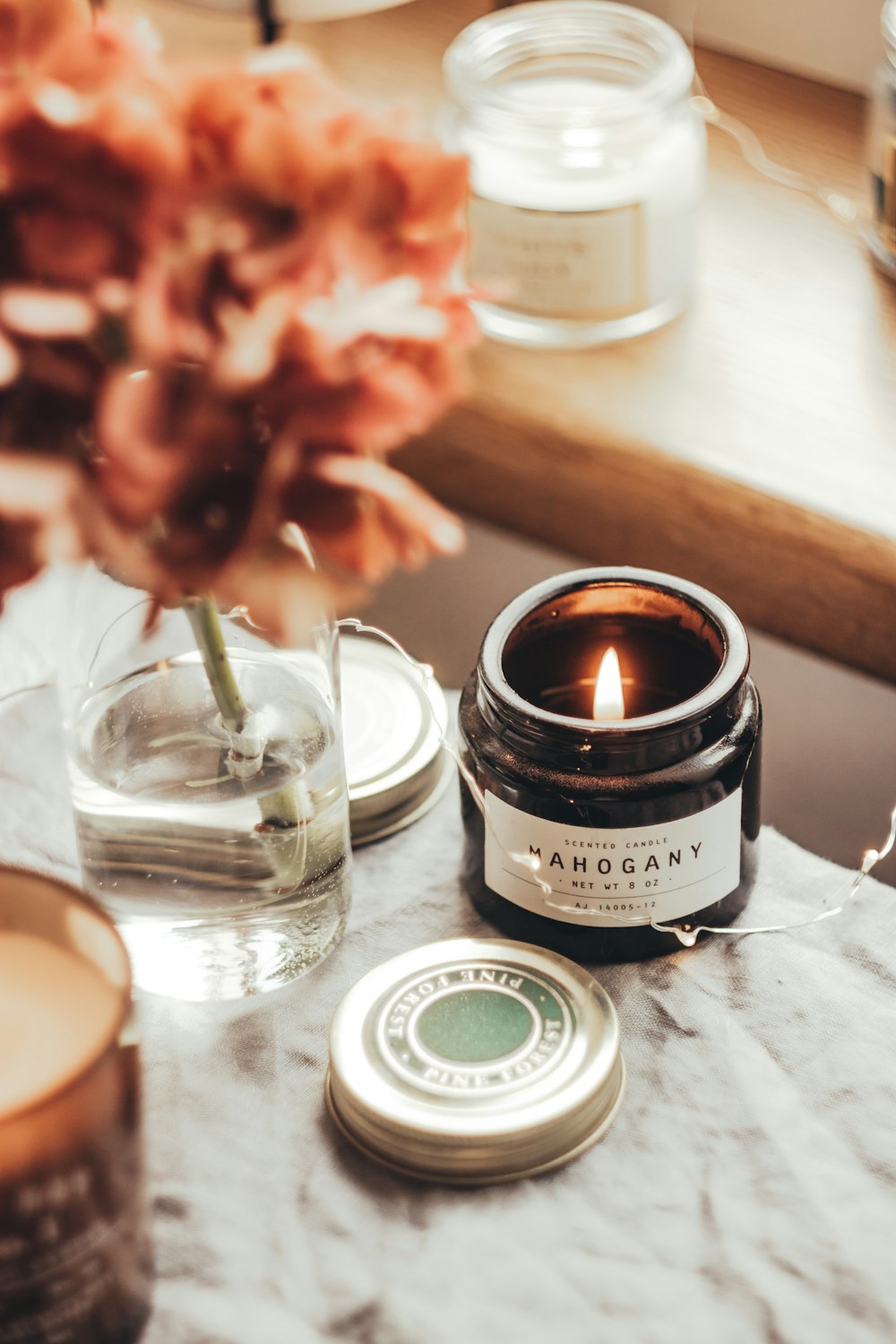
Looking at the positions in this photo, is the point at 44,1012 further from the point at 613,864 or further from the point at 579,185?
the point at 579,185

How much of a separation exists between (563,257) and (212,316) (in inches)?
14.9

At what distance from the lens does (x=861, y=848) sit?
510 mm

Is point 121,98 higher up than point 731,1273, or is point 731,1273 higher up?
point 121,98

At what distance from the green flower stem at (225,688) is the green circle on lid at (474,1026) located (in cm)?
6

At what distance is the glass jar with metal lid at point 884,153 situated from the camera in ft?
1.95

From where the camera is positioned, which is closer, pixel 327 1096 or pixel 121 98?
pixel 121 98

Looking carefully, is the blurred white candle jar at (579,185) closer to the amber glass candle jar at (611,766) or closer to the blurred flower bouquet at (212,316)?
the amber glass candle jar at (611,766)

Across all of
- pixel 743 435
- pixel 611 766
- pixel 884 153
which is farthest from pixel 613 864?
pixel 884 153

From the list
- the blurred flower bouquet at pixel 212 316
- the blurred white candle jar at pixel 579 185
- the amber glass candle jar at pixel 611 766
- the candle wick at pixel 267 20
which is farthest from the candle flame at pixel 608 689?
the candle wick at pixel 267 20

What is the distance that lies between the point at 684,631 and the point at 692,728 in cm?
6

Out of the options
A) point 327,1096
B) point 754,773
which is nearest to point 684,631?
point 754,773

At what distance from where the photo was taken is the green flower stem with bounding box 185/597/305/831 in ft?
1.15

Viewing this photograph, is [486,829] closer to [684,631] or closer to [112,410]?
[684,631]

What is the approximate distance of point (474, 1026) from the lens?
Result: 0.38m
